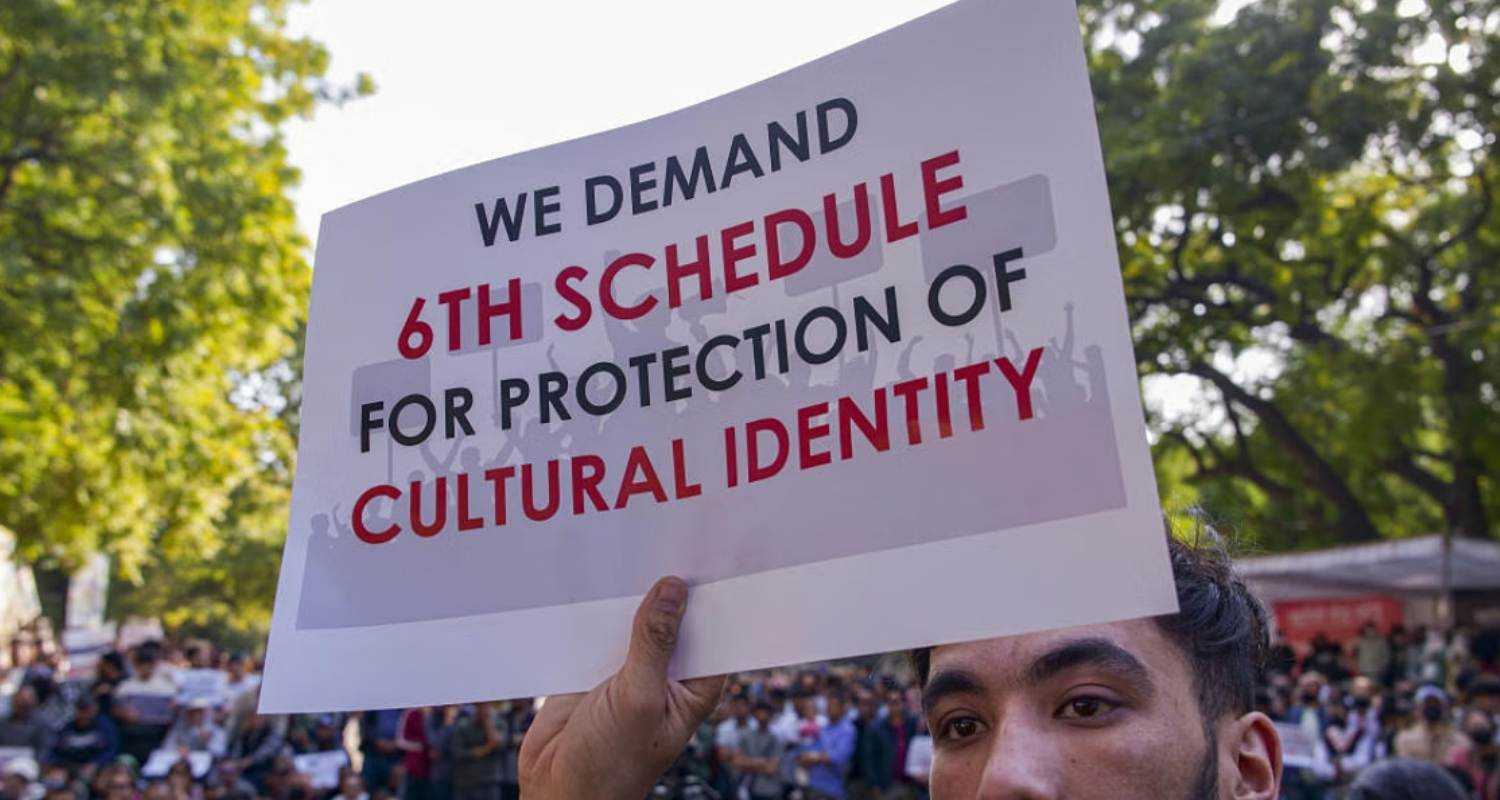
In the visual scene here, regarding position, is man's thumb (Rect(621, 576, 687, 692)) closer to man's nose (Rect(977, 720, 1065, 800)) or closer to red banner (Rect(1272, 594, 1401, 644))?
man's nose (Rect(977, 720, 1065, 800))

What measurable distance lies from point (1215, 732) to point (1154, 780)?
200 millimetres

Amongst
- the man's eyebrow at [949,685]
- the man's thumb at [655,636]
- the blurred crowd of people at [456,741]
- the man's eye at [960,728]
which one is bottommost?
the blurred crowd of people at [456,741]

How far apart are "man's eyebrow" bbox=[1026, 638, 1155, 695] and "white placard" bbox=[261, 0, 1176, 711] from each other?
0.83ft

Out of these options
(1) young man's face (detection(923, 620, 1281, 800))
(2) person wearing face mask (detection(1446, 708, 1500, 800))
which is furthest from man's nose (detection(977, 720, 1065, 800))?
(2) person wearing face mask (detection(1446, 708, 1500, 800))

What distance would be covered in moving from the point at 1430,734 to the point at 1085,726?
10.3 m

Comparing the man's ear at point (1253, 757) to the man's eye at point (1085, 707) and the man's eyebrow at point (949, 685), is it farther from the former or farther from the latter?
the man's eyebrow at point (949, 685)

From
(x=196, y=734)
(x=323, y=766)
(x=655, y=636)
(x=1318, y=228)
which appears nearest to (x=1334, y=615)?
(x=1318, y=228)

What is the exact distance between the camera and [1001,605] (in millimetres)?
1533

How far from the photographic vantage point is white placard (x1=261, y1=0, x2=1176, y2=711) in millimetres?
1566

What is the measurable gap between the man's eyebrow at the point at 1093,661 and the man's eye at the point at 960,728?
12 centimetres

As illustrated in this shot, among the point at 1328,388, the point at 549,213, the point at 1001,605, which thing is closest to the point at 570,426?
the point at 549,213

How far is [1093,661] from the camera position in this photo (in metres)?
1.73

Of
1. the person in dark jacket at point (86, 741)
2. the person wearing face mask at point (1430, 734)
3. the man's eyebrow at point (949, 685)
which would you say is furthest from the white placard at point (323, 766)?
the man's eyebrow at point (949, 685)

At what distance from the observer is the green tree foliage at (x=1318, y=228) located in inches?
678
